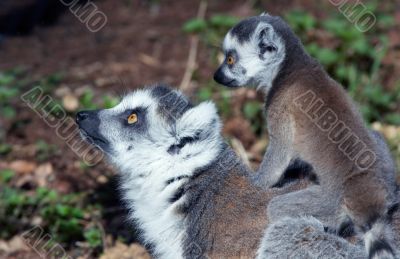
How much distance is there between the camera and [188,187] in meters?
5.02

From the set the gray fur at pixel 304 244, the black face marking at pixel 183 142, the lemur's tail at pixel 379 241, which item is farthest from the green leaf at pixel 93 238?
the lemur's tail at pixel 379 241

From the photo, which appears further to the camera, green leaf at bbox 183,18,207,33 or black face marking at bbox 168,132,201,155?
green leaf at bbox 183,18,207,33

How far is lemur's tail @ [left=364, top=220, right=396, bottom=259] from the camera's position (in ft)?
15.0

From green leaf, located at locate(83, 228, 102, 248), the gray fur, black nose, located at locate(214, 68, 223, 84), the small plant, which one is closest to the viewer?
the gray fur

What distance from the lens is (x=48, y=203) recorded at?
7.18 m

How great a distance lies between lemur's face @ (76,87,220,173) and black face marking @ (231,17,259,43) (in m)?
0.93

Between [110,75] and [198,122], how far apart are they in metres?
4.86

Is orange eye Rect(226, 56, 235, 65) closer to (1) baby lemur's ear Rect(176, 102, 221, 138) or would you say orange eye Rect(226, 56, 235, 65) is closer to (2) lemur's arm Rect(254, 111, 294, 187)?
(2) lemur's arm Rect(254, 111, 294, 187)

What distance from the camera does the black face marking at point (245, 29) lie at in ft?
19.5

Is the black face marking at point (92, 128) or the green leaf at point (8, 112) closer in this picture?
the black face marking at point (92, 128)

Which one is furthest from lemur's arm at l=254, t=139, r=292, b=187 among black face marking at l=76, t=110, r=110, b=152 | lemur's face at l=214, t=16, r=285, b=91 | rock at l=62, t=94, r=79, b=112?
rock at l=62, t=94, r=79, b=112

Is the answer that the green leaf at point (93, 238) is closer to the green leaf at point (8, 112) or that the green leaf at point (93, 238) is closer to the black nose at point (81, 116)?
the black nose at point (81, 116)

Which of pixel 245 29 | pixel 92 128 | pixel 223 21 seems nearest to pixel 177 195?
pixel 92 128

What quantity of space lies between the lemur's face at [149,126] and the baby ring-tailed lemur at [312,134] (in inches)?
25.2
